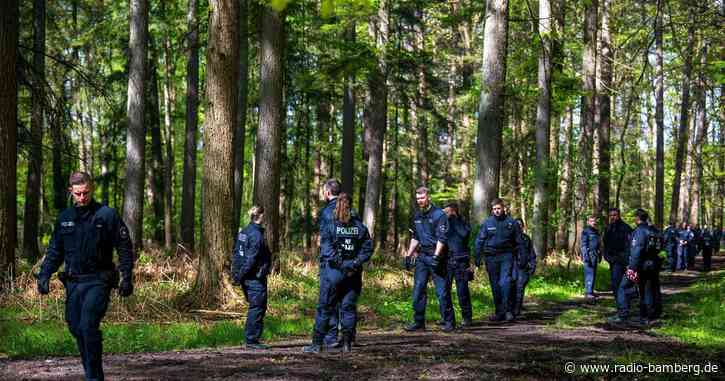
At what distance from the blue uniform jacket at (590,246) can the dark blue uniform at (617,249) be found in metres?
3.07

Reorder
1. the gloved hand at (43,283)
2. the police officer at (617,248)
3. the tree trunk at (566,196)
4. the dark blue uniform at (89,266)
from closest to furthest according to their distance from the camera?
the dark blue uniform at (89,266)
the gloved hand at (43,283)
the police officer at (617,248)
the tree trunk at (566,196)

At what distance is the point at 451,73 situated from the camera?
3597cm

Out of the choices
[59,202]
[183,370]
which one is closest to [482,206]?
[183,370]

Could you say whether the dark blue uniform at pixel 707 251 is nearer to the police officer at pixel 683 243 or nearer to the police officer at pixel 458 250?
the police officer at pixel 683 243

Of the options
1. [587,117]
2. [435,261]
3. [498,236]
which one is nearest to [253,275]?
[435,261]

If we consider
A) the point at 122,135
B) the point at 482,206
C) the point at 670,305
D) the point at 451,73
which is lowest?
the point at 670,305

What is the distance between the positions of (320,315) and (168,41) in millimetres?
24562

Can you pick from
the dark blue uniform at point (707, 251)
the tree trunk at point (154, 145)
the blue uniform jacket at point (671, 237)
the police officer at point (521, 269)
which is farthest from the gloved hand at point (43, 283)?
the dark blue uniform at point (707, 251)

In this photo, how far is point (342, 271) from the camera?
8.55m

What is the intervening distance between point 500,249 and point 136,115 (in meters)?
10.9

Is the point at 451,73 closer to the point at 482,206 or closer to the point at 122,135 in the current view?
the point at 122,135

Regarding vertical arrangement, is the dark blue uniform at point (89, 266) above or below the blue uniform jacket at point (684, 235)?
above

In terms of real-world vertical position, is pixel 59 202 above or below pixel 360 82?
below

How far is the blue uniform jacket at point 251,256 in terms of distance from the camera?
29.3ft
